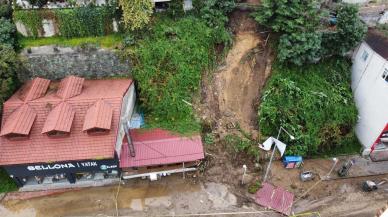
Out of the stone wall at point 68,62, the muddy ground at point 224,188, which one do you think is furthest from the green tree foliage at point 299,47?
the stone wall at point 68,62

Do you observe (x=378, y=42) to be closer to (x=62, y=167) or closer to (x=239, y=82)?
(x=239, y=82)

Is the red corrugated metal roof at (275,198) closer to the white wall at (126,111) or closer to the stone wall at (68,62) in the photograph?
the white wall at (126,111)

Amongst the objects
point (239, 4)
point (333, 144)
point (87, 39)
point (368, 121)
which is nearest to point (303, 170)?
point (333, 144)

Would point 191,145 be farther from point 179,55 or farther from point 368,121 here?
point 368,121

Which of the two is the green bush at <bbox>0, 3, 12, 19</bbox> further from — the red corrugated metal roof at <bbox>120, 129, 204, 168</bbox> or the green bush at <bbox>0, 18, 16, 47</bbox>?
the red corrugated metal roof at <bbox>120, 129, 204, 168</bbox>

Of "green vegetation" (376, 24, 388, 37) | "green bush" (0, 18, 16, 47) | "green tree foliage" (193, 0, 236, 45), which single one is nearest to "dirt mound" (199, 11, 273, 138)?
"green tree foliage" (193, 0, 236, 45)
